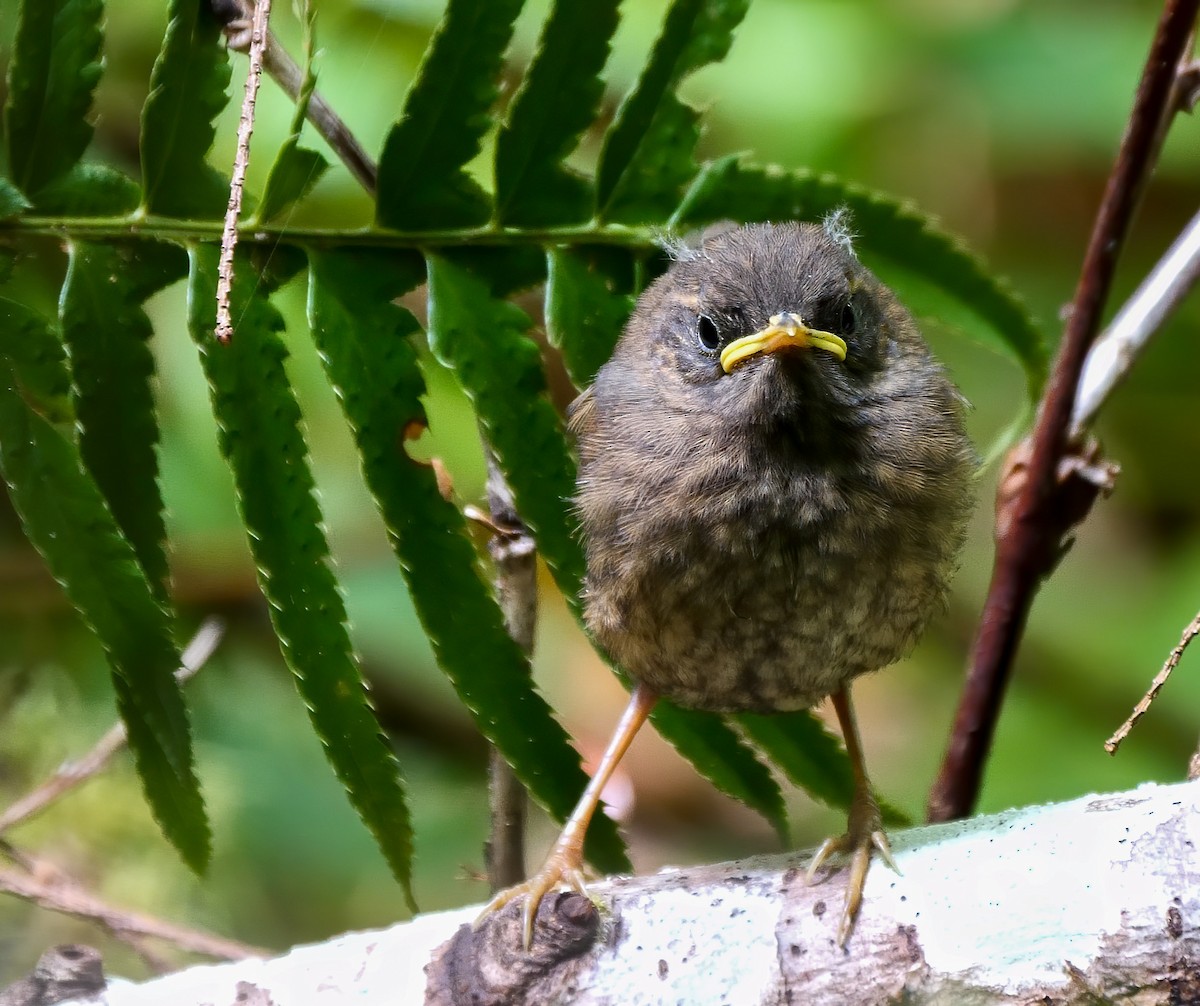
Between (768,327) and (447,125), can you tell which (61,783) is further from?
(768,327)

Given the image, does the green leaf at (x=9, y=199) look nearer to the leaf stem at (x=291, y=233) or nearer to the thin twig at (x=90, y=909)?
the leaf stem at (x=291, y=233)

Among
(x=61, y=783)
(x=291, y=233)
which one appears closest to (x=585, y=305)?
(x=291, y=233)

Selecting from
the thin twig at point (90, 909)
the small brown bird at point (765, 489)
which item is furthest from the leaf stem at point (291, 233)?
the thin twig at point (90, 909)

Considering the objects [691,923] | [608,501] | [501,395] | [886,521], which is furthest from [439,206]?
[691,923]

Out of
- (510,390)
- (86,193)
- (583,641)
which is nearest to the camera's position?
(86,193)

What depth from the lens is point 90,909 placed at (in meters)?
2.97

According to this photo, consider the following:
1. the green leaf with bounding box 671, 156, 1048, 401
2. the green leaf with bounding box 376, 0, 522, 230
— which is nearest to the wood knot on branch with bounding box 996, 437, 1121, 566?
the green leaf with bounding box 671, 156, 1048, 401

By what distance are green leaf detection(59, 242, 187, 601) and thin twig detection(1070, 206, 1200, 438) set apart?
6.36 feet

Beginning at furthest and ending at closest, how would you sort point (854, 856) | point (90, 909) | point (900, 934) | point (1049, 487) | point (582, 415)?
point (90, 909) → point (1049, 487) → point (582, 415) → point (854, 856) → point (900, 934)

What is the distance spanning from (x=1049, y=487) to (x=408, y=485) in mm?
1449

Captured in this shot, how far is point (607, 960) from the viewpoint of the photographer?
1936 mm

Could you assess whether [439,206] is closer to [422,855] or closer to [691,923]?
[691,923]

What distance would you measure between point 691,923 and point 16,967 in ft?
4.79

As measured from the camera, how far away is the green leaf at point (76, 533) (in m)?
2.18
